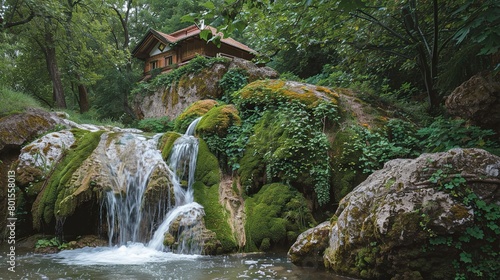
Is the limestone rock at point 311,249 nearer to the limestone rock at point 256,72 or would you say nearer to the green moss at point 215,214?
the green moss at point 215,214

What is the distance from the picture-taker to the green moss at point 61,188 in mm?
6526

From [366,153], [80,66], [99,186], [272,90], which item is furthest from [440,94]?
[80,66]

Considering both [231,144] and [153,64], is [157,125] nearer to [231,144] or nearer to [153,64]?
[231,144]

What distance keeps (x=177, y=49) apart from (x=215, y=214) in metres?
19.7

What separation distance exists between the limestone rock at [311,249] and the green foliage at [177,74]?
36.8 feet

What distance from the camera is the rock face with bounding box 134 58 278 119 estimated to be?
13.6 m

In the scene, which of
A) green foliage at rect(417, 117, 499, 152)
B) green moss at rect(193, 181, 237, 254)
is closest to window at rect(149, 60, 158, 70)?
green moss at rect(193, 181, 237, 254)

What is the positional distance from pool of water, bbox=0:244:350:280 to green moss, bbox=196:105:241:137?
3538 mm

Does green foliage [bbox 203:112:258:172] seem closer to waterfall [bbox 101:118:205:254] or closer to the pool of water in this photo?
waterfall [bbox 101:118:205:254]

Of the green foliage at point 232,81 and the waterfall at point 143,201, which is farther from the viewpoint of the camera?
the green foliage at point 232,81

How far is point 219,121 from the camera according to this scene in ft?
27.8

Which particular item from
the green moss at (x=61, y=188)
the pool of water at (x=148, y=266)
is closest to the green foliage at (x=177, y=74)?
the green moss at (x=61, y=188)

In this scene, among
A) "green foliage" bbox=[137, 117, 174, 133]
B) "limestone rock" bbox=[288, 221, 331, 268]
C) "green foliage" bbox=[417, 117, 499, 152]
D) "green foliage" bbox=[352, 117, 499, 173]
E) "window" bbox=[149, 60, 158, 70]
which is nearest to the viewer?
"limestone rock" bbox=[288, 221, 331, 268]

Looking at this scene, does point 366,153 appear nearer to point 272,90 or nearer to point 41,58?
point 272,90
